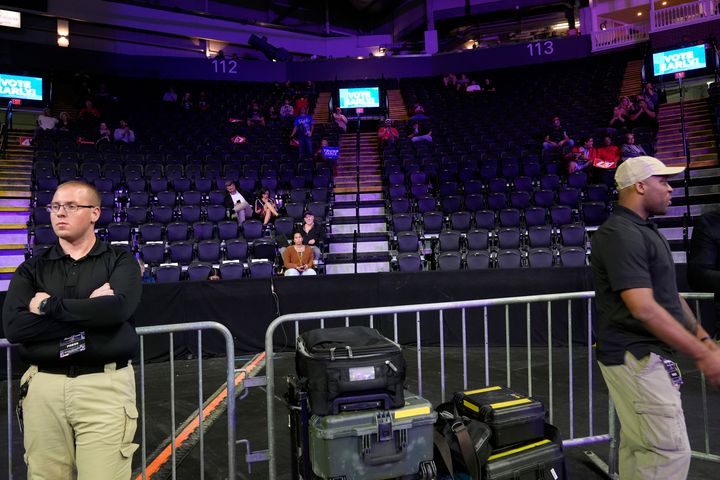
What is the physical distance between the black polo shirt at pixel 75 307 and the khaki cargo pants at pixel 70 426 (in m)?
0.10

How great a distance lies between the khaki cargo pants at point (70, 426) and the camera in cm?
238

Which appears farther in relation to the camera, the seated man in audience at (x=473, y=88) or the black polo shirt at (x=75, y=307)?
the seated man in audience at (x=473, y=88)

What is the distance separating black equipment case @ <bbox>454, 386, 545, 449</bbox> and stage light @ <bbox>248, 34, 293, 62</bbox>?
2344cm

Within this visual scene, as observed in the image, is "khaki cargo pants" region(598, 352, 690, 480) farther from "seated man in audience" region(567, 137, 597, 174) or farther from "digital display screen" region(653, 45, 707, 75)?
"digital display screen" region(653, 45, 707, 75)

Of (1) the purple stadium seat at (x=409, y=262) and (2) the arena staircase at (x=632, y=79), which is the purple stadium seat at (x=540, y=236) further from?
(2) the arena staircase at (x=632, y=79)

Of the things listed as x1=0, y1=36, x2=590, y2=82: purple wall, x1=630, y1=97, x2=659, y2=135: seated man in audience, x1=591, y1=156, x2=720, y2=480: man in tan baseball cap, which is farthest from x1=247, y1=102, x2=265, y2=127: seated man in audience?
Result: x1=591, y1=156, x2=720, y2=480: man in tan baseball cap

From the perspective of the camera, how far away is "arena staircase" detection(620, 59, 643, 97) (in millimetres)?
19156

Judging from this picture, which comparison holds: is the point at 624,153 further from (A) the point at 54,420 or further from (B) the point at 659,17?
(B) the point at 659,17

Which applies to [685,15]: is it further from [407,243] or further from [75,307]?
[75,307]

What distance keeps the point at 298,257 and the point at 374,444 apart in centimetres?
692

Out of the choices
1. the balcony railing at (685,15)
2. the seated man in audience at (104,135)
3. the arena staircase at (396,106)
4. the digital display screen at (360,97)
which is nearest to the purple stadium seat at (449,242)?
the digital display screen at (360,97)

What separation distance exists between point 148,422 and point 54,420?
2820mm

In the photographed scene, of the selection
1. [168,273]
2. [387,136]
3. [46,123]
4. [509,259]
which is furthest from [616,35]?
[46,123]

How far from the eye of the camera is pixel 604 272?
8.65 feet
